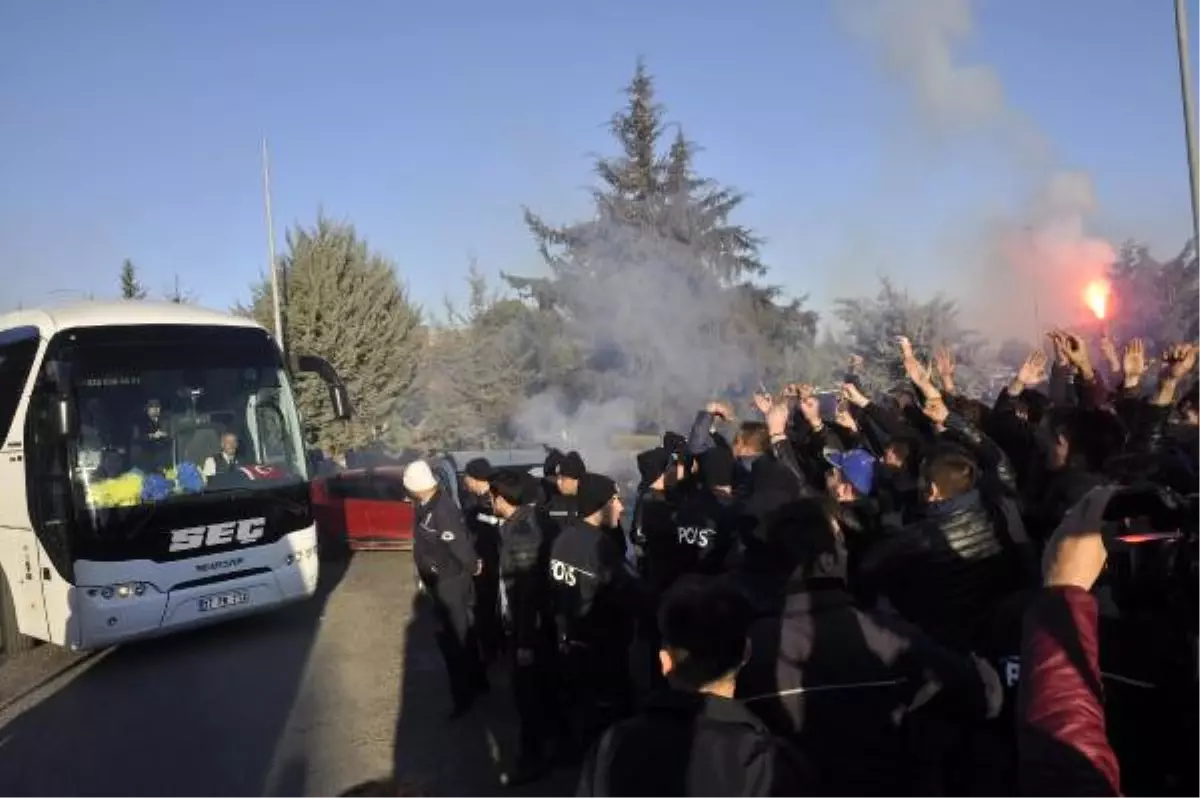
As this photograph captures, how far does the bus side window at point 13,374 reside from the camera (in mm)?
8242

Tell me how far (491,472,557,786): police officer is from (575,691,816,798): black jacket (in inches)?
128

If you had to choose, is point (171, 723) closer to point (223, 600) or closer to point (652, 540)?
point (223, 600)

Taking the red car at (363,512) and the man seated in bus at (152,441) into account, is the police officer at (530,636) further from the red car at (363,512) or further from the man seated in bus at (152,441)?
the red car at (363,512)

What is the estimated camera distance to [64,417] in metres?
7.76

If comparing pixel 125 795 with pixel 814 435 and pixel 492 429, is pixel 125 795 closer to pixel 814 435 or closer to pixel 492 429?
pixel 814 435

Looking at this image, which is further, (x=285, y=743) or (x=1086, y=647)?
(x=285, y=743)

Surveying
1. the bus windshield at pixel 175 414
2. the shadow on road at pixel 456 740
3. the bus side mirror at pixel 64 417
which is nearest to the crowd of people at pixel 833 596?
the shadow on road at pixel 456 740

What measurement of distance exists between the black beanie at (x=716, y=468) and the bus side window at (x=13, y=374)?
599cm

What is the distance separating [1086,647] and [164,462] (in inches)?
318

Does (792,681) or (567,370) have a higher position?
(567,370)

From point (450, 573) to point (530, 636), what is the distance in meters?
1.30

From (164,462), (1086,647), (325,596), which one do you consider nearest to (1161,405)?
(1086,647)

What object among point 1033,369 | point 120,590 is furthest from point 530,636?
point 120,590

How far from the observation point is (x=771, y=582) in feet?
12.1
